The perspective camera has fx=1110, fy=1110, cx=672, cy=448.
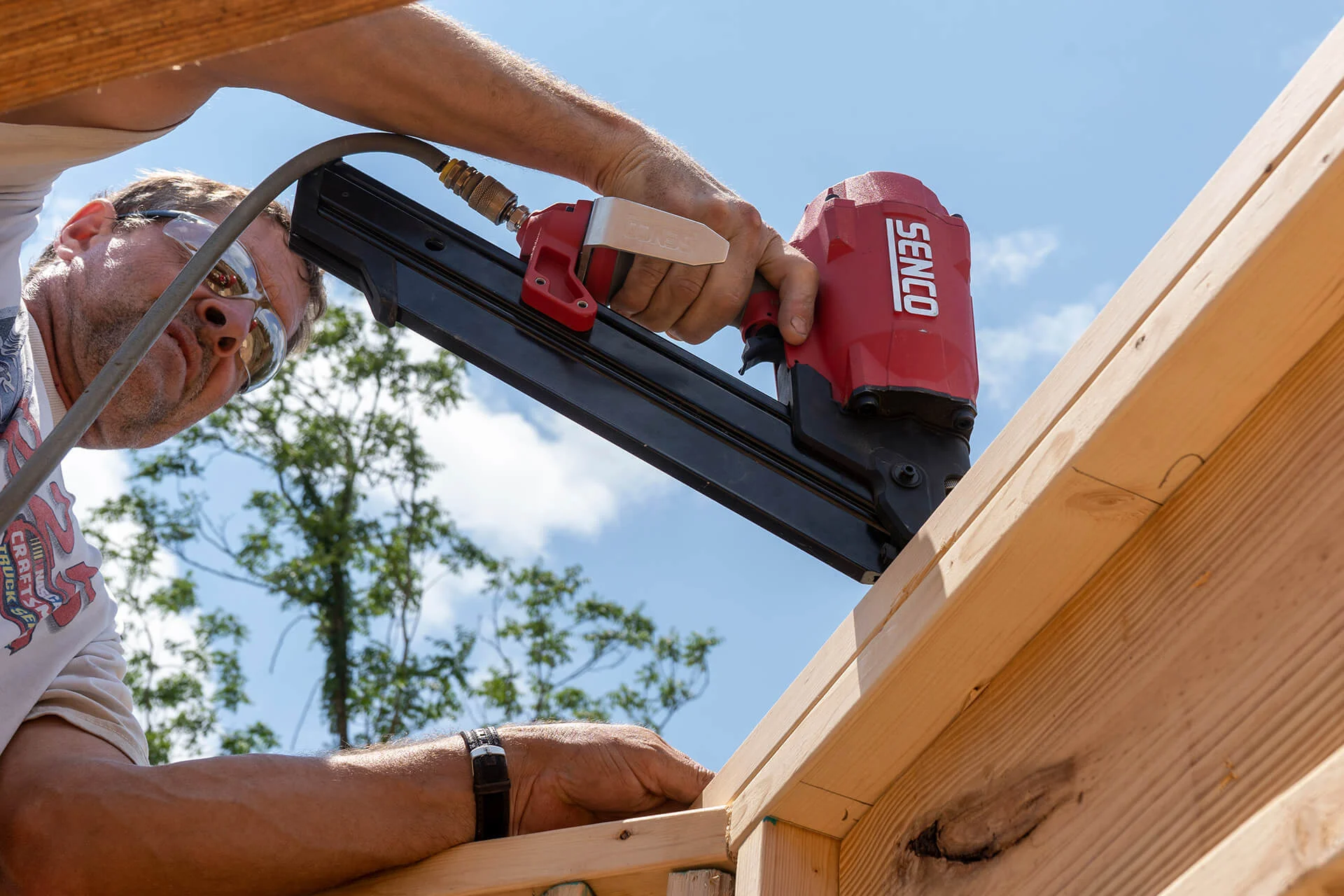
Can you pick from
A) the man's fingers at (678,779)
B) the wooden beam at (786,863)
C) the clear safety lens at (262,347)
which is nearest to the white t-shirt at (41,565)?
the clear safety lens at (262,347)

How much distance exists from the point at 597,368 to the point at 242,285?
133cm

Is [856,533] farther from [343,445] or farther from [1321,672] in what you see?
[343,445]

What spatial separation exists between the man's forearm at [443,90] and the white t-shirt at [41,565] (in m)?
0.25

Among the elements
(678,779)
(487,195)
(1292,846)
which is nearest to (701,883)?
(678,779)

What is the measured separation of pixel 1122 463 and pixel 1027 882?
36 cm

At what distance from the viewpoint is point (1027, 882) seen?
94cm

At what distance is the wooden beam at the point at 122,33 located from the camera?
0.52 meters

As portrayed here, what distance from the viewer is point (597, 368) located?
1.80 meters

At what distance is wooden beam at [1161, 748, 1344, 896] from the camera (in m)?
0.58

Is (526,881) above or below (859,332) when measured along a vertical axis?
below

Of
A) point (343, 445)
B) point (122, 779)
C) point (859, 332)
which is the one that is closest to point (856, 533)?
point (859, 332)

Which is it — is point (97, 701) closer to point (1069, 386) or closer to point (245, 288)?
point (245, 288)

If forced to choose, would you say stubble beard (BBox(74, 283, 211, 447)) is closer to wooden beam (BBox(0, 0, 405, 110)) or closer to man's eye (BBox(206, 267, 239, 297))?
man's eye (BBox(206, 267, 239, 297))

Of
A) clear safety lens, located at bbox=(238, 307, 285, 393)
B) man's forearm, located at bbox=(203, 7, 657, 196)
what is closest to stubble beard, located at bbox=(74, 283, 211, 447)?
clear safety lens, located at bbox=(238, 307, 285, 393)
